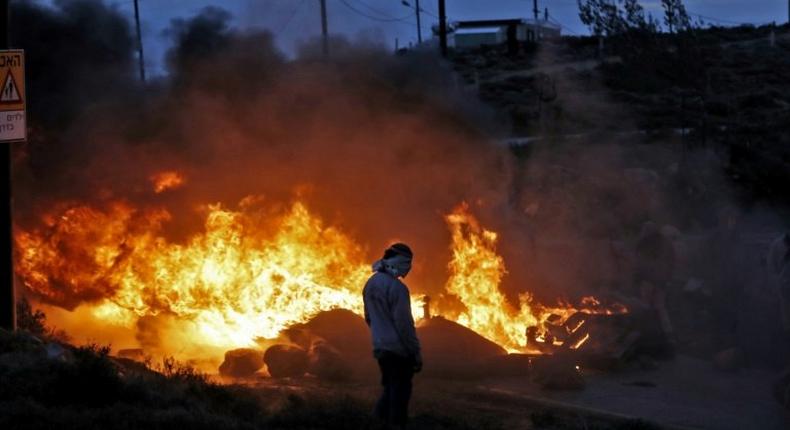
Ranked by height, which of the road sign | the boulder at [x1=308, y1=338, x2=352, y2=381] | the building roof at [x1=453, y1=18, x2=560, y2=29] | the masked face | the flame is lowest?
the boulder at [x1=308, y1=338, x2=352, y2=381]

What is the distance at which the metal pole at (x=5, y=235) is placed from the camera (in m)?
9.99

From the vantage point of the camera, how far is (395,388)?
7672 millimetres

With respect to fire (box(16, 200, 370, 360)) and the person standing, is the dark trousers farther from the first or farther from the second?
fire (box(16, 200, 370, 360))

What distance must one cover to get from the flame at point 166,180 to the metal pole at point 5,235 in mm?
3720

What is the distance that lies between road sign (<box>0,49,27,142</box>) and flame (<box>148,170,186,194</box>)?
398 centimetres

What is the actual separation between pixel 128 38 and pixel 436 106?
521 centimetres

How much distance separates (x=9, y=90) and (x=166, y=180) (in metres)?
4.25

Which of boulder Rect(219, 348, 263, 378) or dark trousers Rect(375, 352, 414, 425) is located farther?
boulder Rect(219, 348, 263, 378)

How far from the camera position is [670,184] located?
21.3m

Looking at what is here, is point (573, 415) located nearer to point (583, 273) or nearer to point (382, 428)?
A: point (382, 428)

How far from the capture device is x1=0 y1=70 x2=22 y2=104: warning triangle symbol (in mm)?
9695


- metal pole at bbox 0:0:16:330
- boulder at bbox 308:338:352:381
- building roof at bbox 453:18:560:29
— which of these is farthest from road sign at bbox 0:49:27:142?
building roof at bbox 453:18:560:29

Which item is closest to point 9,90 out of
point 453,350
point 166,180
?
point 166,180

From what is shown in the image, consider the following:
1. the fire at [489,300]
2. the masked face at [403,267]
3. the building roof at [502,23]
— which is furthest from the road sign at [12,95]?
the building roof at [502,23]
